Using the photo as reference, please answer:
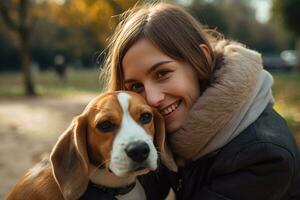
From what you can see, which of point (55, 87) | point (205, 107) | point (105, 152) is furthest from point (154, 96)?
point (55, 87)

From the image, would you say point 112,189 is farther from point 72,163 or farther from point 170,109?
point 170,109

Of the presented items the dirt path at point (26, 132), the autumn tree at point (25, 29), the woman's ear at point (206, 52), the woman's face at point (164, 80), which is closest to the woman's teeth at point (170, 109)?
the woman's face at point (164, 80)

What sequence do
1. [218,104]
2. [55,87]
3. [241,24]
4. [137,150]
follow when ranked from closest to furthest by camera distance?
A: [137,150]
[218,104]
[55,87]
[241,24]

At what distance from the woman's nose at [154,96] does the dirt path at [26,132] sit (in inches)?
134

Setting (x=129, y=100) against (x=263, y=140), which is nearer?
(x=263, y=140)

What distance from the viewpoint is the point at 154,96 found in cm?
325

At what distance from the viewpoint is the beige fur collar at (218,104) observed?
9.99ft

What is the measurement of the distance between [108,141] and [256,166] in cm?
90

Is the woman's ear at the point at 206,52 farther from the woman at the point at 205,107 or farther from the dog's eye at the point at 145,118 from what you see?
the dog's eye at the point at 145,118

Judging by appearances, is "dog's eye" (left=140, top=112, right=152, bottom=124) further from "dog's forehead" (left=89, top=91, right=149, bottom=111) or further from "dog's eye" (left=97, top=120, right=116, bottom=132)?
Result: "dog's eye" (left=97, top=120, right=116, bottom=132)

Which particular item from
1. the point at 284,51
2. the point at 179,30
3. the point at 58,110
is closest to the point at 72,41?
the point at 284,51

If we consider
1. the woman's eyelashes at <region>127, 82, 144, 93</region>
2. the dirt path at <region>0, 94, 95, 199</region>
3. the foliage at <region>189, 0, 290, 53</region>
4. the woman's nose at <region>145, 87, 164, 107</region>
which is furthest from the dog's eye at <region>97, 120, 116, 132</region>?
the foliage at <region>189, 0, 290, 53</region>

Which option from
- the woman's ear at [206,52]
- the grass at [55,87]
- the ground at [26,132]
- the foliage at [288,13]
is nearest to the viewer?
the woman's ear at [206,52]

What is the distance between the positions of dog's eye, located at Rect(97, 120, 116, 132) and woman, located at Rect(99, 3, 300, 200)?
0.37 metres
